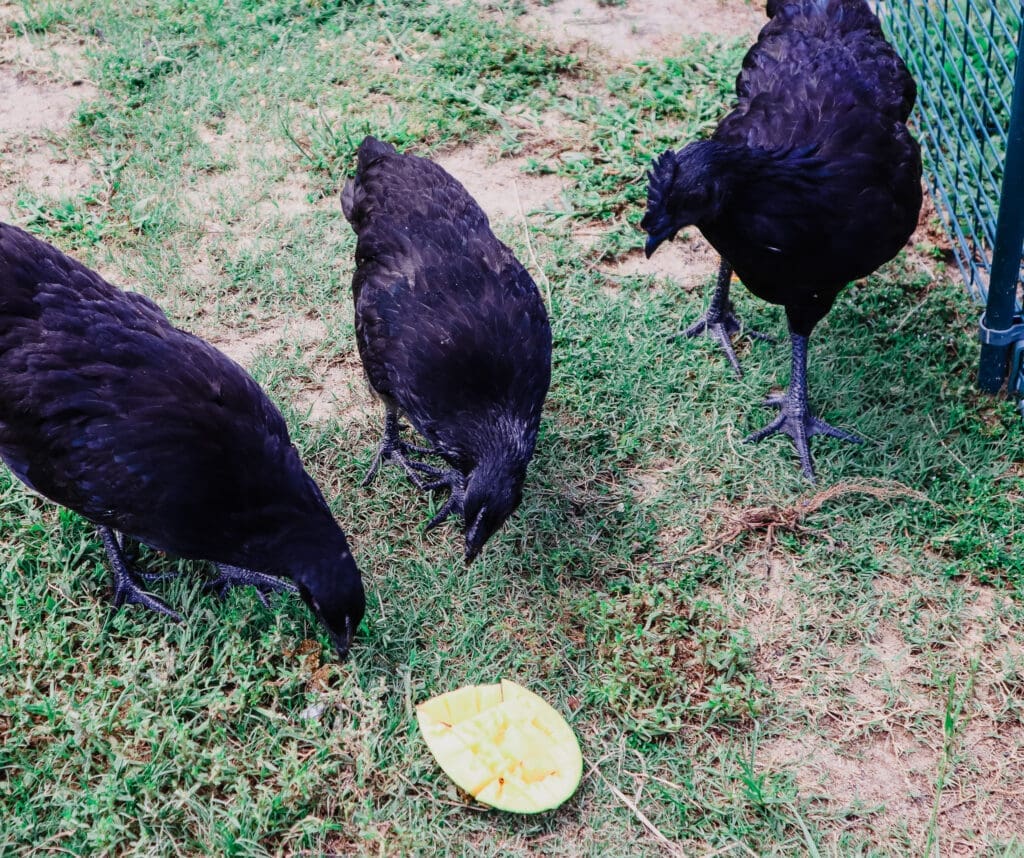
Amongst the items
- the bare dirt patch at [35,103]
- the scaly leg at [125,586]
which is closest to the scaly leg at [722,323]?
the scaly leg at [125,586]

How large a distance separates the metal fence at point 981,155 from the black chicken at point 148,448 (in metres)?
3.29

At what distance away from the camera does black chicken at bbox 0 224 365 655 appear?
3.62 m

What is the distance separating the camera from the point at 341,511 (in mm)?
4473

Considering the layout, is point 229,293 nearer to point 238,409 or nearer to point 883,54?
point 238,409

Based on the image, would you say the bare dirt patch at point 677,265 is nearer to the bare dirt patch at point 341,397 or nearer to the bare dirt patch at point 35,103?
the bare dirt patch at point 341,397

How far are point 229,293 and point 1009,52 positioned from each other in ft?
17.6

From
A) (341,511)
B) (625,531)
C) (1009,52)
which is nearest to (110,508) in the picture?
(341,511)

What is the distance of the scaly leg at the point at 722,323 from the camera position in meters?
5.05

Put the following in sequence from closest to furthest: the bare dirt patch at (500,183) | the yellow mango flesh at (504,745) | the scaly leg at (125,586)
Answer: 1. the yellow mango flesh at (504,745)
2. the scaly leg at (125,586)
3. the bare dirt patch at (500,183)

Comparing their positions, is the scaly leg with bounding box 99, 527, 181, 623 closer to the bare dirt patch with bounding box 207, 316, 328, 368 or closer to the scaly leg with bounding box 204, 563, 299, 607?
the scaly leg with bounding box 204, 563, 299, 607

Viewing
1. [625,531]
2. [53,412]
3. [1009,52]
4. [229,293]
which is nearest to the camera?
[53,412]

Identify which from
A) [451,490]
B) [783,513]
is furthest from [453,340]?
[783,513]

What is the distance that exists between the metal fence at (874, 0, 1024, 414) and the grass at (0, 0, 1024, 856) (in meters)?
0.24

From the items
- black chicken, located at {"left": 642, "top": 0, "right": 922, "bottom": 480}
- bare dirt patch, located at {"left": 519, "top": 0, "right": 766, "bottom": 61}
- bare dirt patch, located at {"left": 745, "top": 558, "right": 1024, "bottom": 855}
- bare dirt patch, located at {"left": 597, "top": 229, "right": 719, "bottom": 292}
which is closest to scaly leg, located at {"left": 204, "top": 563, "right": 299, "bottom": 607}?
bare dirt patch, located at {"left": 745, "top": 558, "right": 1024, "bottom": 855}
